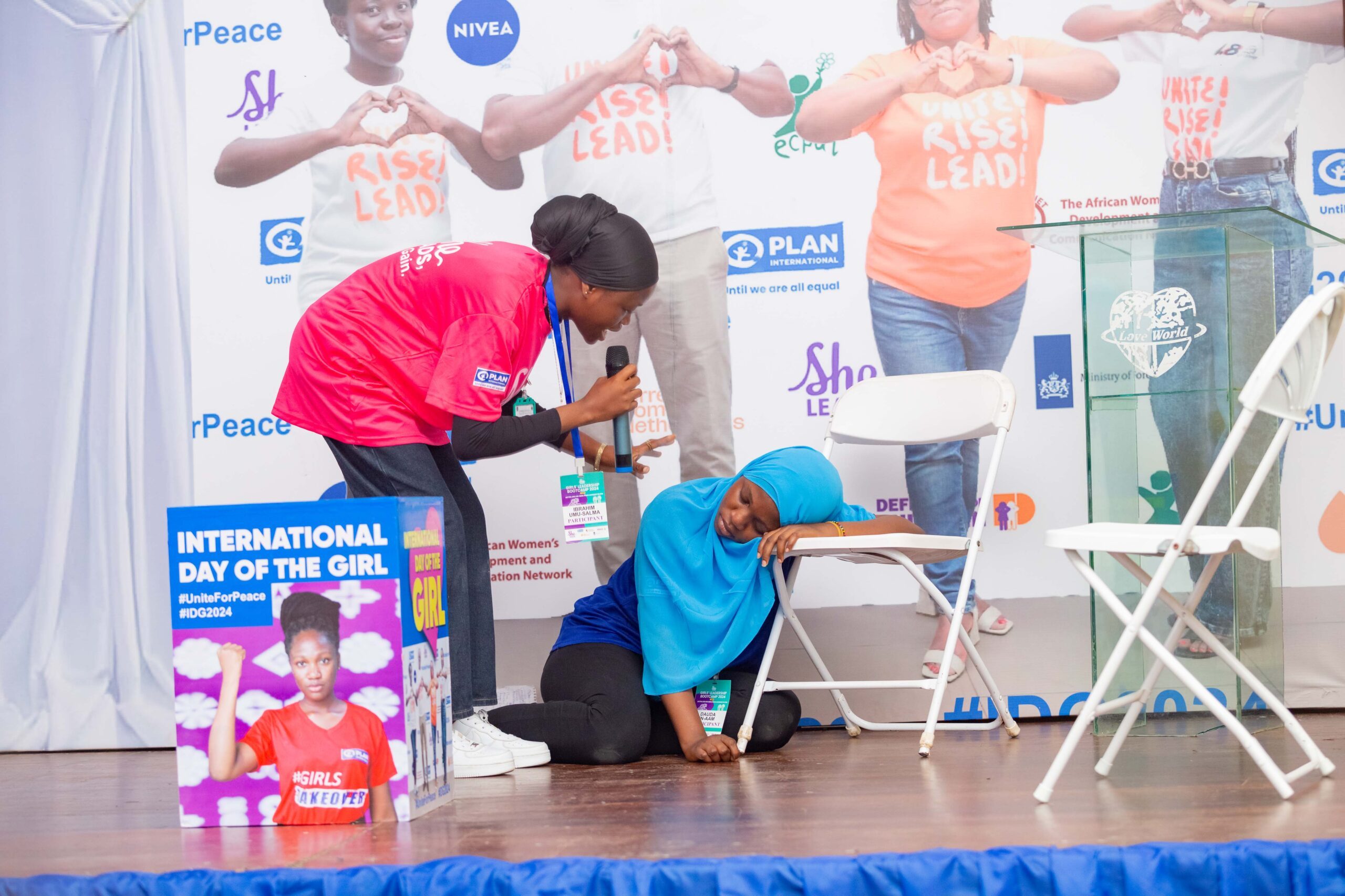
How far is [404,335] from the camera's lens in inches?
93.4

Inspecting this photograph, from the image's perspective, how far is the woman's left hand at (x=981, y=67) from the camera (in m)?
3.16

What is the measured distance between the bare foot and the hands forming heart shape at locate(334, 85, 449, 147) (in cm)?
204

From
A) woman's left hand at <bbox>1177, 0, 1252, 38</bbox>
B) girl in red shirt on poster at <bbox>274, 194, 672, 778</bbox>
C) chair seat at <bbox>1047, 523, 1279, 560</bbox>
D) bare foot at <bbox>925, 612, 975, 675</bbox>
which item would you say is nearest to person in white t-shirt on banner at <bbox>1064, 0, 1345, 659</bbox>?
woman's left hand at <bbox>1177, 0, 1252, 38</bbox>

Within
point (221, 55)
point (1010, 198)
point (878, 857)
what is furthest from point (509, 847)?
point (221, 55)

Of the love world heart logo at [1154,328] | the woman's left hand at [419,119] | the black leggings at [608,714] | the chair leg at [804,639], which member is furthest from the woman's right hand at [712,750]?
the woman's left hand at [419,119]

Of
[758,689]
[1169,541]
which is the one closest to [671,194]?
[758,689]

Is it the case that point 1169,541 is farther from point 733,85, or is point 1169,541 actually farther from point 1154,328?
point 733,85

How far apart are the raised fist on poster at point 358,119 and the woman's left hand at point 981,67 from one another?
166 cm

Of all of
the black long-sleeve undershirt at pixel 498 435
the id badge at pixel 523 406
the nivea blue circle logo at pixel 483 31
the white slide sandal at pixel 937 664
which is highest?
the nivea blue circle logo at pixel 483 31

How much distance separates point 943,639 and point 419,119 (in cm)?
214

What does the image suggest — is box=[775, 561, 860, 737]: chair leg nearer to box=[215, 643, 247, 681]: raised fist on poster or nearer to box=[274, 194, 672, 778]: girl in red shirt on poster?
box=[274, 194, 672, 778]: girl in red shirt on poster

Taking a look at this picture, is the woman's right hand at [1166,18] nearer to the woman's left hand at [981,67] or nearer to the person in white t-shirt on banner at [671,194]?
the woman's left hand at [981,67]

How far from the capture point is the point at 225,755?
2.07 meters

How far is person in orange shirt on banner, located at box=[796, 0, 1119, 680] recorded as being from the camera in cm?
315
